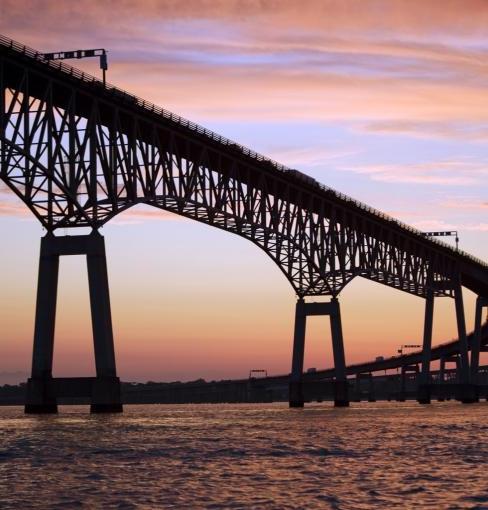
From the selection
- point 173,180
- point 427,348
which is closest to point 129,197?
point 173,180

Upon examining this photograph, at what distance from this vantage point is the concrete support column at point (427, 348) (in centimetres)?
16838

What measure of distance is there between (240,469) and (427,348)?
429 ft

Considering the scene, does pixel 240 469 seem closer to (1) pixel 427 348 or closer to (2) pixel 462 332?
(1) pixel 427 348

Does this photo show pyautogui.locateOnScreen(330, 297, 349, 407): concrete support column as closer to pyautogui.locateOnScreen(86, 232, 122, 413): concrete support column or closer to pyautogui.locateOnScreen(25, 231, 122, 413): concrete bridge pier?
pyautogui.locateOnScreen(25, 231, 122, 413): concrete bridge pier

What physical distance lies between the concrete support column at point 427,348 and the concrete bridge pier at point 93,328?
8897 centimetres

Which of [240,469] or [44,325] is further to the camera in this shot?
[44,325]

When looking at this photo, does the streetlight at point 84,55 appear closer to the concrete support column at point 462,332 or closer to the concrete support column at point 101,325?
the concrete support column at point 101,325

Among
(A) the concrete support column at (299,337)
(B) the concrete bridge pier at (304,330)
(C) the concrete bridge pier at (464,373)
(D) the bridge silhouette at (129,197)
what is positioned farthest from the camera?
(C) the concrete bridge pier at (464,373)

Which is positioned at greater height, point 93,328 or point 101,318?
point 101,318

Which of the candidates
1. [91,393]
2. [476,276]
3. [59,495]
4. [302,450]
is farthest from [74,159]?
[476,276]

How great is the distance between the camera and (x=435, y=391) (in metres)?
184

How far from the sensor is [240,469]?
4662cm

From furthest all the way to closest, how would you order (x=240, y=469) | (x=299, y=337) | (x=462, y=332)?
(x=462, y=332), (x=299, y=337), (x=240, y=469)

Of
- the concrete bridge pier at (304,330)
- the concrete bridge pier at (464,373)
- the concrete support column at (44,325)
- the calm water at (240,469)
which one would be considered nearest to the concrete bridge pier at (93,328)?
the concrete support column at (44,325)
